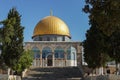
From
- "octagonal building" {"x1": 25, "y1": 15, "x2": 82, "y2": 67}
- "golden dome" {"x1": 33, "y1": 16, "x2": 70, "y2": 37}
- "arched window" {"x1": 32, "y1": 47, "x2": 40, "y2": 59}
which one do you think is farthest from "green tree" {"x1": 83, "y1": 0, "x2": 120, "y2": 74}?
"golden dome" {"x1": 33, "y1": 16, "x2": 70, "y2": 37}

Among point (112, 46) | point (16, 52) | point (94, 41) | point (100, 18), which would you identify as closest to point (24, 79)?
point (16, 52)

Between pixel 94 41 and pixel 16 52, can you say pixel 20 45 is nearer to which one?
pixel 16 52

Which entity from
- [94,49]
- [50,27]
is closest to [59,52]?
[50,27]

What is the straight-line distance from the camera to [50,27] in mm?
71500

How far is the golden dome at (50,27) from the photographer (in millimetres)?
71125

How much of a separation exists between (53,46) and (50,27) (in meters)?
4.13

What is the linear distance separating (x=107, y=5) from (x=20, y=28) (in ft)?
80.8

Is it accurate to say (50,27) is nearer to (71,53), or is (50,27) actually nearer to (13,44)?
(71,53)

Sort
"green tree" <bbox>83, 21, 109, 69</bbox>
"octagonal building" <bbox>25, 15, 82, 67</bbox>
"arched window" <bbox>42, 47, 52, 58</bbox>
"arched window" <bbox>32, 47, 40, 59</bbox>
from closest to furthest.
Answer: "green tree" <bbox>83, 21, 109, 69</bbox>
"octagonal building" <bbox>25, 15, 82, 67</bbox>
"arched window" <bbox>32, 47, 40, 59</bbox>
"arched window" <bbox>42, 47, 52, 58</bbox>

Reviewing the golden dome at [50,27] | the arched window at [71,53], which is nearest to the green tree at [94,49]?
the arched window at [71,53]

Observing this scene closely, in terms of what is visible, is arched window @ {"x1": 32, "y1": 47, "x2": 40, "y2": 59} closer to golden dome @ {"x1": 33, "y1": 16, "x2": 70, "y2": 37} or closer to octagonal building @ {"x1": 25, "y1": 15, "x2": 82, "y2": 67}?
octagonal building @ {"x1": 25, "y1": 15, "x2": 82, "y2": 67}

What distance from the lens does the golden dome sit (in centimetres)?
7112

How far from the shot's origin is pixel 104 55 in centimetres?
3509

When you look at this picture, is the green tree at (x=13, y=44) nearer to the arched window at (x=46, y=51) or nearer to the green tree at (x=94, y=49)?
the green tree at (x=94, y=49)
